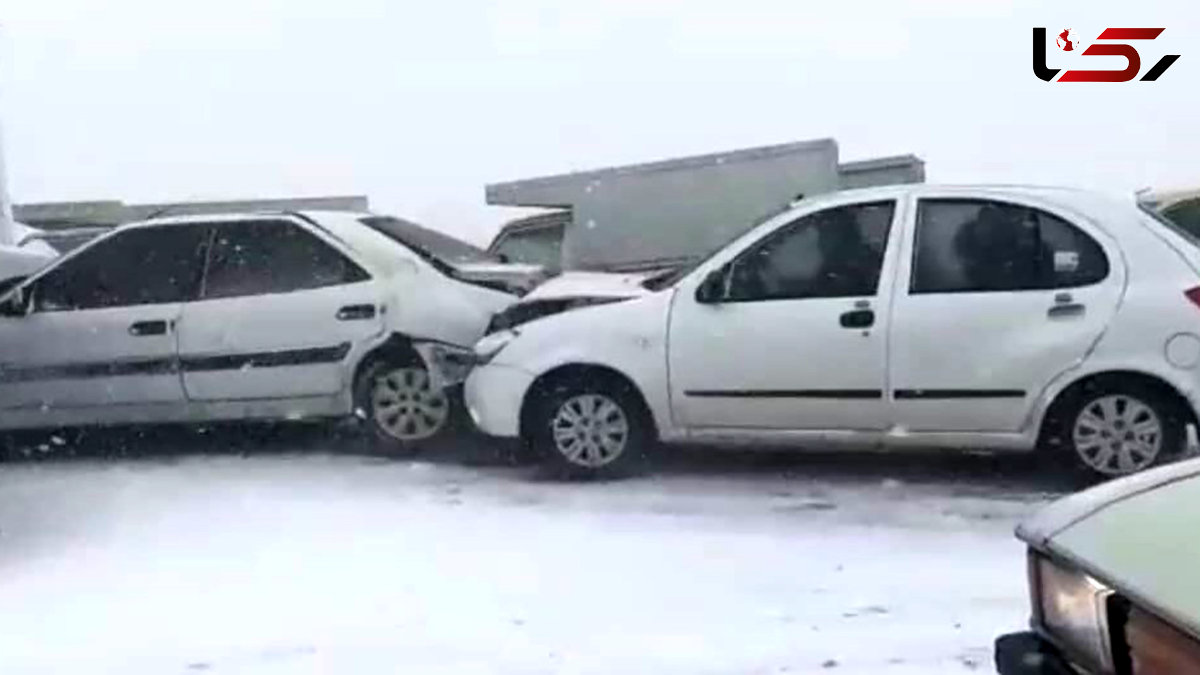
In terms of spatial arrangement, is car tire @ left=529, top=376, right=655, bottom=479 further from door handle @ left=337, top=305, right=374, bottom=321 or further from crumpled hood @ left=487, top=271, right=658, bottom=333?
door handle @ left=337, top=305, right=374, bottom=321

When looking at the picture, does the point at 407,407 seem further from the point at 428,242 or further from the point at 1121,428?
the point at 1121,428

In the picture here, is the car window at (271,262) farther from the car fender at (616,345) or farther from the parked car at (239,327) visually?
the car fender at (616,345)

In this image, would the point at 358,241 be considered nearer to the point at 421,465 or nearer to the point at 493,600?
the point at 421,465

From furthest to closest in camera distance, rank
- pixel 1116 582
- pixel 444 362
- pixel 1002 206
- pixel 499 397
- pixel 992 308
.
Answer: pixel 444 362, pixel 499 397, pixel 1002 206, pixel 992 308, pixel 1116 582

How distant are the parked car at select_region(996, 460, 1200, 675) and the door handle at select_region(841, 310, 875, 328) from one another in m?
4.42

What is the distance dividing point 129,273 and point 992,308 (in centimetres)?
470

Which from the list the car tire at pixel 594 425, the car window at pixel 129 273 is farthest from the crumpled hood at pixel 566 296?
the car window at pixel 129 273

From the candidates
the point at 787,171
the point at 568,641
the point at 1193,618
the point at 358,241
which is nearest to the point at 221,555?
the point at 568,641

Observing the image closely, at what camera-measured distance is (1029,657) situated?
9.64 ft

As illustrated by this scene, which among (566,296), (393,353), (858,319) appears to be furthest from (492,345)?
(858,319)

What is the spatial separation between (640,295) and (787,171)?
420cm

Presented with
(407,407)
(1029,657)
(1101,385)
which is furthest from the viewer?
(407,407)

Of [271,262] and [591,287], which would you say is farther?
[271,262]

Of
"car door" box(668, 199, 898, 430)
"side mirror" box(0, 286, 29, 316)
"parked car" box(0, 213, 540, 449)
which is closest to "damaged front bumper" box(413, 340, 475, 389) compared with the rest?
"parked car" box(0, 213, 540, 449)
